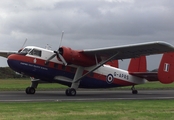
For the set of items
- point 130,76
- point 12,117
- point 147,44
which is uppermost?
point 147,44

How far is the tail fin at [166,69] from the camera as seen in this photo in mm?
27438

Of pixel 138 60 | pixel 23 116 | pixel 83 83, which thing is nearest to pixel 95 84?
pixel 83 83

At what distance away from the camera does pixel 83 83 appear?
27250mm

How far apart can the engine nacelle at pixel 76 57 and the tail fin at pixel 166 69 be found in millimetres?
5773

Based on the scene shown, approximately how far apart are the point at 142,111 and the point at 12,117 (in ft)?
17.5

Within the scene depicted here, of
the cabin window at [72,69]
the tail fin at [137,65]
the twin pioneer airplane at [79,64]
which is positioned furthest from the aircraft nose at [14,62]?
the tail fin at [137,65]

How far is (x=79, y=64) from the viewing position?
1018 inches

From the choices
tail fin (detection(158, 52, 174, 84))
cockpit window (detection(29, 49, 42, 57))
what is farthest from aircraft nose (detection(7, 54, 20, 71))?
tail fin (detection(158, 52, 174, 84))

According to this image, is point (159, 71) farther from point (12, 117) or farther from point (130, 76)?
point (12, 117)

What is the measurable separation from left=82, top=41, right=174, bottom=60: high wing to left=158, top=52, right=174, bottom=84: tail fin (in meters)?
2.88

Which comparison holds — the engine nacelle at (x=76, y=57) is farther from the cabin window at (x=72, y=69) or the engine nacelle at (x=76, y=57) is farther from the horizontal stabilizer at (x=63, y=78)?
the horizontal stabilizer at (x=63, y=78)

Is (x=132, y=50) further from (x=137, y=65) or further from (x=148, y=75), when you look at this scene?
(x=137, y=65)

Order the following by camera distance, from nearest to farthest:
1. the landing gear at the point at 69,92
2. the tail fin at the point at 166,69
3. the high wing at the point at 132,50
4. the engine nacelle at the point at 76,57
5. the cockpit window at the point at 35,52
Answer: the high wing at the point at 132,50
the engine nacelle at the point at 76,57
the landing gear at the point at 69,92
the cockpit window at the point at 35,52
the tail fin at the point at 166,69

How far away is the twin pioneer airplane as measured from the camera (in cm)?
2456
